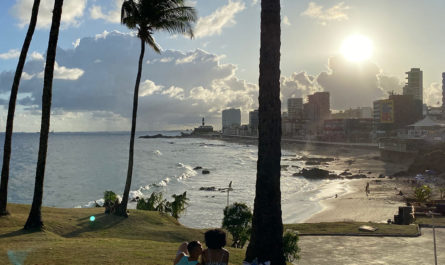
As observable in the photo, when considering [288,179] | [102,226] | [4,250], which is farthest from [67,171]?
[4,250]

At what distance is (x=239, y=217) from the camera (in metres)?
14.1

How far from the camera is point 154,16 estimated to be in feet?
56.1

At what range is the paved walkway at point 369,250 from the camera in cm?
1259

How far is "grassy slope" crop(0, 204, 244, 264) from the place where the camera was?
30.3 feet

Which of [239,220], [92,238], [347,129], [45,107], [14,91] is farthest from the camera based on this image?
[347,129]

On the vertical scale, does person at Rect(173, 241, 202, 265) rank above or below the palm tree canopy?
below

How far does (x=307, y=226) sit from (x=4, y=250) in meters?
14.2

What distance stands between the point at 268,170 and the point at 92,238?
8046mm

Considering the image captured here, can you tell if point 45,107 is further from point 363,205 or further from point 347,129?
point 347,129

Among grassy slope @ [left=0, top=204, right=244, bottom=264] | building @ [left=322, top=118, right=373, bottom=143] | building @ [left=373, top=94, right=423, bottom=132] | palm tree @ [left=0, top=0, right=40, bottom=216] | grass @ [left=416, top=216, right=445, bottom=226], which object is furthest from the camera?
building @ [left=322, top=118, right=373, bottom=143]

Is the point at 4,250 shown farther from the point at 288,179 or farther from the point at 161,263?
the point at 288,179

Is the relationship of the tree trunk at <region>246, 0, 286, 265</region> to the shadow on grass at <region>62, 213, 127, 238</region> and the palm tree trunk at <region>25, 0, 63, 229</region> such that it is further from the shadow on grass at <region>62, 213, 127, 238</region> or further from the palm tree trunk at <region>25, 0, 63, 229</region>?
the shadow on grass at <region>62, 213, 127, 238</region>

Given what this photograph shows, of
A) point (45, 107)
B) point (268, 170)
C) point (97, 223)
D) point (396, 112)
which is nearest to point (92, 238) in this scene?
point (97, 223)

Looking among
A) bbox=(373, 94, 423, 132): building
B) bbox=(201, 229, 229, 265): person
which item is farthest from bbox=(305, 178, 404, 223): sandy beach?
bbox=(373, 94, 423, 132): building
